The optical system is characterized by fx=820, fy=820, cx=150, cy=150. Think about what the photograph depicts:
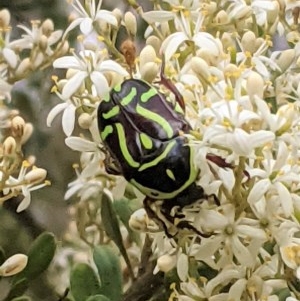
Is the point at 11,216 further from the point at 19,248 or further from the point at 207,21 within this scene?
the point at 207,21

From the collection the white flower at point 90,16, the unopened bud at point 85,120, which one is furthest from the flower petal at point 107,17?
the unopened bud at point 85,120

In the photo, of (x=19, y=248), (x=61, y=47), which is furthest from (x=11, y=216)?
(x=61, y=47)

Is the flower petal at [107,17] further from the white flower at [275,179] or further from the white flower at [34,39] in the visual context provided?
the white flower at [275,179]

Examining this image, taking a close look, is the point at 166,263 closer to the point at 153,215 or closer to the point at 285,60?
the point at 153,215

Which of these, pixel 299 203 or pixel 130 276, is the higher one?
pixel 299 203

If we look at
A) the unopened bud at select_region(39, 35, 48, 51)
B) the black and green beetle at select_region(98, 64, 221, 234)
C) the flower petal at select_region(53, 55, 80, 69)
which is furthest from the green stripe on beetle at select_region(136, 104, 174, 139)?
the unopened bud at select_region(39, 35, 48, 51)

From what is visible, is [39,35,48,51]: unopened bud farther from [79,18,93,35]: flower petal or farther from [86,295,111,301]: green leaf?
[86,295,111,301]: green leaf

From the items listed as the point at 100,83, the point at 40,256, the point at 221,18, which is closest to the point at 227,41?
the point at 221,18
